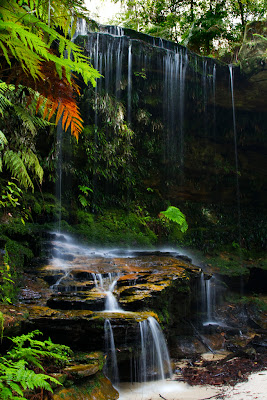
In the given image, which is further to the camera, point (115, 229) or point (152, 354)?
point (115, 229)

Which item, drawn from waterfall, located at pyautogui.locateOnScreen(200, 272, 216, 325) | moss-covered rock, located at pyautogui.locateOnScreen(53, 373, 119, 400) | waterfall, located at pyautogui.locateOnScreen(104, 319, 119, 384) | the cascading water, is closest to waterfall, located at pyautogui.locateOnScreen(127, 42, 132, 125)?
waterfall, located at pyautogui.locateOnScreen(200, 272, 216, 325)

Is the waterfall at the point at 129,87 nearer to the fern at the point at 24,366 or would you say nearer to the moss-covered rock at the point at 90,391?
the fern at the point at 24,366

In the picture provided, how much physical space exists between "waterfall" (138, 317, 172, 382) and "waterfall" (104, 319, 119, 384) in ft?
1.33

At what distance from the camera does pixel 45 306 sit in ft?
14.6

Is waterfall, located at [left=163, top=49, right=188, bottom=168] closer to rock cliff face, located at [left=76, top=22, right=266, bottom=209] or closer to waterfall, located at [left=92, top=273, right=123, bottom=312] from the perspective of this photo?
rock cliff face, located at [left=76, top=22, right=266, bottom=209]

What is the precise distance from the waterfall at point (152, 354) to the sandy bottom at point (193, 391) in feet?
0.49

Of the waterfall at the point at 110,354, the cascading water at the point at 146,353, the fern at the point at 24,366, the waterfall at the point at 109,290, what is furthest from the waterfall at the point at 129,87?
the fern at the point at 24,366

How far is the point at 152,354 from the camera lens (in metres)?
4.56

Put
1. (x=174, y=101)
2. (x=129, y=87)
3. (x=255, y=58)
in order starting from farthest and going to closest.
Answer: (x=174, y=101) → (x=129, y=87) → (x=255, y=58)

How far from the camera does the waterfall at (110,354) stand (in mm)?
4188

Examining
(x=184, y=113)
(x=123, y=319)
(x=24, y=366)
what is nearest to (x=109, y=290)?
(x=123, y=319)

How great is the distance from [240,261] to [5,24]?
11.1 metres

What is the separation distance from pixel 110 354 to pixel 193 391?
121cm

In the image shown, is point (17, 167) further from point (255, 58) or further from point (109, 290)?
point (255, 58)
